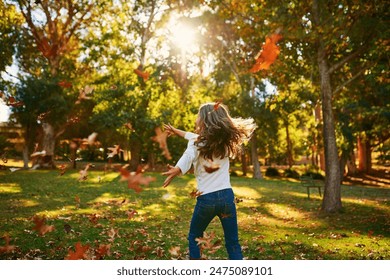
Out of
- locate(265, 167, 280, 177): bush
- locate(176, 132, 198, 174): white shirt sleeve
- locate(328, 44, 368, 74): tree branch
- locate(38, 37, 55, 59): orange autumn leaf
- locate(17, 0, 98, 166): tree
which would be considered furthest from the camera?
locate(265, 167, 280, 177): bush

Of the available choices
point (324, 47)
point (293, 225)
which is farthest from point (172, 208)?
point (324, 47)

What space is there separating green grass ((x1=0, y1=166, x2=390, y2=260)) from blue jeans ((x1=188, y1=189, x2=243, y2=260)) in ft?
3.03

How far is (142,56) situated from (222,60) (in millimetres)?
6051

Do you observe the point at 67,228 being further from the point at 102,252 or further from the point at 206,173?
the point at 206,173

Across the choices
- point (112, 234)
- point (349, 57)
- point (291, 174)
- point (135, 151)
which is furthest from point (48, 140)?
point (349, 57)

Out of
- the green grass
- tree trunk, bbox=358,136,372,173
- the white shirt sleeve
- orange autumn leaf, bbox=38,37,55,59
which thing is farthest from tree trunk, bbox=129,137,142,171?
the white shirt sleeve

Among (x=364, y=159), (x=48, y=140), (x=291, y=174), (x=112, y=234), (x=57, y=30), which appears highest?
(x=57, y=30)

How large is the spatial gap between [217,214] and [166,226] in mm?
4946

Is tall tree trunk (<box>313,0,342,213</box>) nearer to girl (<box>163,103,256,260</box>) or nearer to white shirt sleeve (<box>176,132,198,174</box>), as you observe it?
girl (<box>163,103,256,260</box>)

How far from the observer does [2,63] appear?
11039mm

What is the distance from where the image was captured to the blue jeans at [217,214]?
12.5 ft

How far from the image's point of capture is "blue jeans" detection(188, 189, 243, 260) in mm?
3816

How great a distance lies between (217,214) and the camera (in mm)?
3885

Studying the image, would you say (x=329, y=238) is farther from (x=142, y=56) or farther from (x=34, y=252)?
(x=142, y=56)
